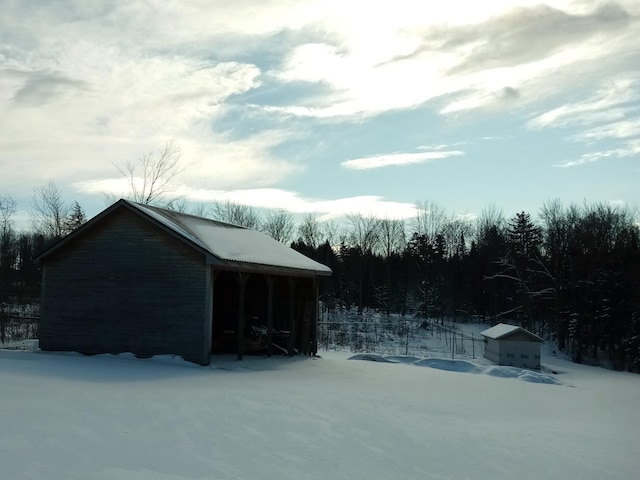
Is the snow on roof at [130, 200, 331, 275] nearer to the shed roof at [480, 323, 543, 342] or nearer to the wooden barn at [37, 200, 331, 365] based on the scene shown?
the wooden barn at [37, 200, 331, 365]

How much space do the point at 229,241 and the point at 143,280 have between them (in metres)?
2.84

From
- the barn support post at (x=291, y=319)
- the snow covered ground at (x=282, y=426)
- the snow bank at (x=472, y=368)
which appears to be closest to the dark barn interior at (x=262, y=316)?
the barn support post at (x=291, y=319)

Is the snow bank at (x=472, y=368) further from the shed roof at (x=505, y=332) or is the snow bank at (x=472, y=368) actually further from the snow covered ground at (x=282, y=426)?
the snow covered ground at (x=282, y=426)

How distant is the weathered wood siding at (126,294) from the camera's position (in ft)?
50.9

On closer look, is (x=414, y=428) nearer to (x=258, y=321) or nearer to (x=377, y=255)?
(x=258, y=321)

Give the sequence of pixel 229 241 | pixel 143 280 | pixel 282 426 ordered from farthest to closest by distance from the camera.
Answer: pixel 229 241 → pixel 143 280 → pixel 282 426

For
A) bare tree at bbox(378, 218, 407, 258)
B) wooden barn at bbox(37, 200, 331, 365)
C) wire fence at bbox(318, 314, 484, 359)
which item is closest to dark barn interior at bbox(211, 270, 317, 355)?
wooden barn at bbox(37, 200, 331, 365)

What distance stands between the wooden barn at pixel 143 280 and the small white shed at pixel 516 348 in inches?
367

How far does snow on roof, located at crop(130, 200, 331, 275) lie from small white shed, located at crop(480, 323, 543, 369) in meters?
8.24

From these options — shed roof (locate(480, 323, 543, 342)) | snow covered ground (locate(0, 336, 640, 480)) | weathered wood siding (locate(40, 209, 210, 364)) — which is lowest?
snow covered ground (locate(0, 336, 640, 480))

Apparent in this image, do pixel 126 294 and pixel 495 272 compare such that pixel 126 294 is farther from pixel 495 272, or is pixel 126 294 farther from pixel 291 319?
pixel 495 272

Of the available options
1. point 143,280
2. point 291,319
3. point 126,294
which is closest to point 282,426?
point 143,280

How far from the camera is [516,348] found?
920 inches

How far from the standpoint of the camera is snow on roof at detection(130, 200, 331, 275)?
51.4 feet
